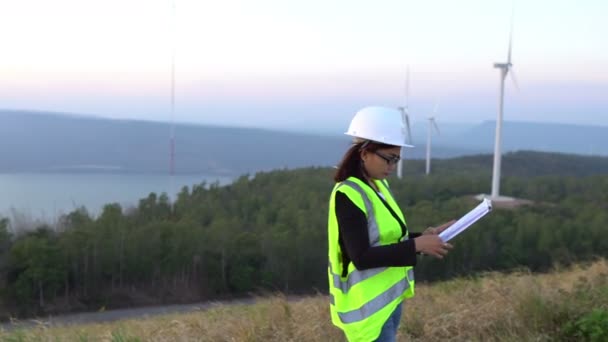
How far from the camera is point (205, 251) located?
36.2 meters

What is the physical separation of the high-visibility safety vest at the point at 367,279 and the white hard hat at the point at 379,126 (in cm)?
21

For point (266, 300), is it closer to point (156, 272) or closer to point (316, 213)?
point (156, 272)

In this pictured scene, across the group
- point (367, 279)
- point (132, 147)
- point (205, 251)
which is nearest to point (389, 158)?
point (367, 279)

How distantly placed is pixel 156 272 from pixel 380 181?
33029 millimetres

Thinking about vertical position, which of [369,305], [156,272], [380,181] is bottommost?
[156,272]

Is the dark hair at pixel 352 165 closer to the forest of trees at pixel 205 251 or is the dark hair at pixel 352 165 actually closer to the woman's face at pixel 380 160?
the woman's face at pixel 380 160

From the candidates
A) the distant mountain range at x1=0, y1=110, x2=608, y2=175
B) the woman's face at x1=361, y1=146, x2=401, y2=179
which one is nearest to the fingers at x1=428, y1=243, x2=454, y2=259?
the woman's face at x1=361, y1=146, x2=401, y2=179

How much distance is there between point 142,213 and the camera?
138 ft

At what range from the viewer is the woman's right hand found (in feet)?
9.79

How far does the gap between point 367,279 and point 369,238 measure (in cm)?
20

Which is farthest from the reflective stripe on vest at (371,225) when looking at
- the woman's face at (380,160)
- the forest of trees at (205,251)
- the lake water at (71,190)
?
the lake water at (71,190)

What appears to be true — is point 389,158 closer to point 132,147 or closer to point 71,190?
point 71,190

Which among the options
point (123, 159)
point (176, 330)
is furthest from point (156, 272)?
point (123, 159)

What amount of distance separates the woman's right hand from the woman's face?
345mm
